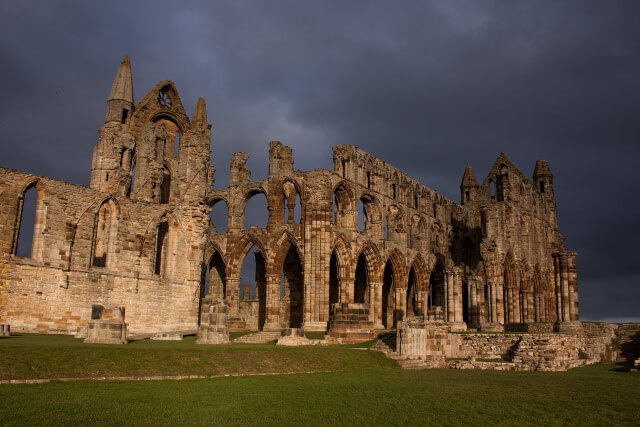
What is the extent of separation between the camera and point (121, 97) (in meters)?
33.1

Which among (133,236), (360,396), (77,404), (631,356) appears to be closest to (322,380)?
(360,396)

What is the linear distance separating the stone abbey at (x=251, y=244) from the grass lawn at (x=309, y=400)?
26.9 feet

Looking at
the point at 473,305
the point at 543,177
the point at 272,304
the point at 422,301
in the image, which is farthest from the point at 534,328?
the point at 543,177

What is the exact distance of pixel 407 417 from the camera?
26.8 ft

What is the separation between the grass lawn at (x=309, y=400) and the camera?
777cm

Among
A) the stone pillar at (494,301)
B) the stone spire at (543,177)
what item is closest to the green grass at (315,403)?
the stone pillar at (494,301)

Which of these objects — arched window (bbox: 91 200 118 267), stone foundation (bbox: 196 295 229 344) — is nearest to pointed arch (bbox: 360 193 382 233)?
arched window (bbox: 91 200 118 267)

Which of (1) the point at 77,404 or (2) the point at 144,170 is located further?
(2) the point at 144,170

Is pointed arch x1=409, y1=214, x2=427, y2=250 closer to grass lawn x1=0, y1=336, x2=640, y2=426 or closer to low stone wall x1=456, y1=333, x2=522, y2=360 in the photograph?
low stone wall x1=456, y1=333, x2=522, y2=360

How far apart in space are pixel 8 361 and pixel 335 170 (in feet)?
83.5

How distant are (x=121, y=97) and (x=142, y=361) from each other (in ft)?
80.3

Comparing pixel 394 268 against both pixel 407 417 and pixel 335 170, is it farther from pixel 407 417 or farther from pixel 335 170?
pixel 407 417

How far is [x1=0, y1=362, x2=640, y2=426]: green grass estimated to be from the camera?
7711 millimetres

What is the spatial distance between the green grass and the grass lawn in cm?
2
